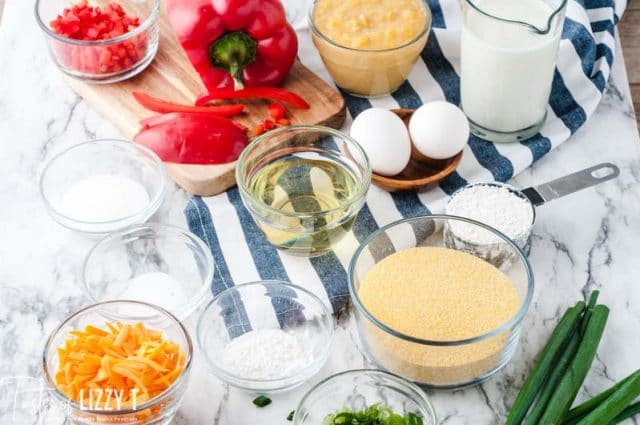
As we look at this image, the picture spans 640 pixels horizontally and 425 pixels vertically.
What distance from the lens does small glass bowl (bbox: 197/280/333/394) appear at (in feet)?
6.79

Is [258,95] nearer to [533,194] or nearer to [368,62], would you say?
[368,62]

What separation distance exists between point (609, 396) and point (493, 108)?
0.86m

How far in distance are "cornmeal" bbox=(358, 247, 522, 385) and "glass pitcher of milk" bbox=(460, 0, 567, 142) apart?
0.54 metres

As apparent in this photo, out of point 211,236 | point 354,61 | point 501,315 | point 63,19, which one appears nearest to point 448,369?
point 501,315

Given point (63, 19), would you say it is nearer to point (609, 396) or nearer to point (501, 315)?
point (501, 315)

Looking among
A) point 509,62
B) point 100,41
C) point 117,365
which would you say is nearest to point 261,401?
point 117,365

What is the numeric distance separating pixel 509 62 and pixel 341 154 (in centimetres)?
46

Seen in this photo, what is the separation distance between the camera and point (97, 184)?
94.7 inches

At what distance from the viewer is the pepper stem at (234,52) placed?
2.58 metres

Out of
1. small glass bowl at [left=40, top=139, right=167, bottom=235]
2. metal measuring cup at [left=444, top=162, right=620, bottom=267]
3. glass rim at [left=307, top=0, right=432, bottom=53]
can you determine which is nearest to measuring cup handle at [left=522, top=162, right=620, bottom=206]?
metal measuring cup at [left=444, top=162, right=620, bottom=267]

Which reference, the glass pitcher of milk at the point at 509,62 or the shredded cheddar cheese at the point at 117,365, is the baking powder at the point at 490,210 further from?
the shredded cheddar cheese at the point at 117,365

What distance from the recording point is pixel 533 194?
2299 millimetres

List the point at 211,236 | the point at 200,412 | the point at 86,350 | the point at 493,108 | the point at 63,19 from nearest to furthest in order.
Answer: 1. the point at 86,350
2. the point at 200,412
3. the point at 211,236
4. the point at 493,108
5. the point at 63,19

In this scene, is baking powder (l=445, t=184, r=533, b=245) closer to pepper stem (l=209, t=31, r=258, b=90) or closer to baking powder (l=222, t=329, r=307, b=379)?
baking powder (l=222, t=329, r=307, b=379)
